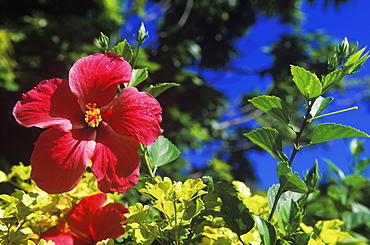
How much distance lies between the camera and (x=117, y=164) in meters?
0.32

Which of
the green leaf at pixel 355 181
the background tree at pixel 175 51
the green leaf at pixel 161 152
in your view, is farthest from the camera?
the background tree at pixel 175 51

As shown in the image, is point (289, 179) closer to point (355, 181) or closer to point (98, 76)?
point (98, 76)

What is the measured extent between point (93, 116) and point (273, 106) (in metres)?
0.17

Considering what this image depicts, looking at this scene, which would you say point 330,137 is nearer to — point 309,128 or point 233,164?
point 309,128

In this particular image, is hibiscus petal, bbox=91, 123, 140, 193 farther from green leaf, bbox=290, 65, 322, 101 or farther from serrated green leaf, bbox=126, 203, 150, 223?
green leaf, bbox=290, 65, 322, 101

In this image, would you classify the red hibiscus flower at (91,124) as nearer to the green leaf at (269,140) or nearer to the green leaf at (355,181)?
the green leaf at (269,140)

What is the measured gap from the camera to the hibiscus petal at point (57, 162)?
1.04 ft

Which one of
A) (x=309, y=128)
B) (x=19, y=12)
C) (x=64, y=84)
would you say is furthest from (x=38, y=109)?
(x=309, y=128)

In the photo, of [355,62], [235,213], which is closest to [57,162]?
[235,213]

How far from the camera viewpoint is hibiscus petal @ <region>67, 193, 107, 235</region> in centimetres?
38

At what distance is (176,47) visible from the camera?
4312mm

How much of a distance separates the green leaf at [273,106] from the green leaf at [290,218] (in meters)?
0.08

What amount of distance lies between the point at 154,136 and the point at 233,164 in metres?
5.04

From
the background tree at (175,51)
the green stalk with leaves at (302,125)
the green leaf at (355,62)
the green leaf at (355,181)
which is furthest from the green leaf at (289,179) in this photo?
the background tree at (175,51)
